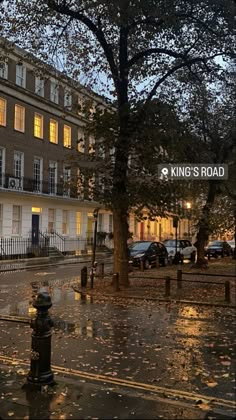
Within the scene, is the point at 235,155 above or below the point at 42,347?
above

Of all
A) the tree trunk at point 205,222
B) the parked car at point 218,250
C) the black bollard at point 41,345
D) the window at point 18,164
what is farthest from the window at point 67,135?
the black bollard at point 41,345

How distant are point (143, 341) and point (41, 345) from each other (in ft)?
9.20

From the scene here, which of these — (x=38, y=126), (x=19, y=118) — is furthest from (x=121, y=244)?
(x=38, y=126)

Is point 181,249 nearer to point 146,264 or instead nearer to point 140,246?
point 140,246

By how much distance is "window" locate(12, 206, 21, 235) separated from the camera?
110ft

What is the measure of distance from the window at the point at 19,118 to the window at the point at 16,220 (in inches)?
229

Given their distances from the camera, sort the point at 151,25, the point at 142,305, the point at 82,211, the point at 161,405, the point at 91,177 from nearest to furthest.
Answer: the point at 161,405 < the point at 142,305 < the point at 151,25 < the point at 91,177 < the point at 82,211

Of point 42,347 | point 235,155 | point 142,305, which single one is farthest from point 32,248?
point 42,347

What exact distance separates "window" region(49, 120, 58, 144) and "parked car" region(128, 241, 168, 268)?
1447cm

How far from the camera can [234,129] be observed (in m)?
22.9

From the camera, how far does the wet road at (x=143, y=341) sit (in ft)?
20.2

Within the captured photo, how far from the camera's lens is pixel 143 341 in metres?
8.09

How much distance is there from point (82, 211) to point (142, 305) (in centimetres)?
3049

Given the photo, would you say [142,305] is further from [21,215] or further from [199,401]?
[21,215]
